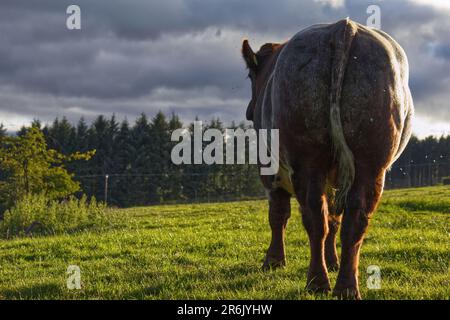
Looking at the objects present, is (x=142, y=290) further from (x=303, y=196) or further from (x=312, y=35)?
(x=312, y=35)

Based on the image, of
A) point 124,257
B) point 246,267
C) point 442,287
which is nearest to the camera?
point 442,287

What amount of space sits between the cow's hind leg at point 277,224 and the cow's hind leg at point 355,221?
2.38m

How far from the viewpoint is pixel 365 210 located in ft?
13.9

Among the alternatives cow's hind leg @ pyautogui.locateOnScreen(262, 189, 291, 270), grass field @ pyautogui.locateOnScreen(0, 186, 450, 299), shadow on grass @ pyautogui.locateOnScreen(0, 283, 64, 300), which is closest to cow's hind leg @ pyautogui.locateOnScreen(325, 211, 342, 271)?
grass field @ pyautogui.locateOnScreen(0, 186, 450, 299)

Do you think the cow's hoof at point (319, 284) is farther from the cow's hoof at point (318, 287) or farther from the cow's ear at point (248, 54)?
the cow's ear at point (248, 54)

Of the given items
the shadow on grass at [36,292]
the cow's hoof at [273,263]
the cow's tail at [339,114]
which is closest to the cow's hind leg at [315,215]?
the cow's tail at [339,114]

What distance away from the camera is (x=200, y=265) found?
23.6 feet

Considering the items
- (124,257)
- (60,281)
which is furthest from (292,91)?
(124,257)

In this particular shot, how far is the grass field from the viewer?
5089 mm

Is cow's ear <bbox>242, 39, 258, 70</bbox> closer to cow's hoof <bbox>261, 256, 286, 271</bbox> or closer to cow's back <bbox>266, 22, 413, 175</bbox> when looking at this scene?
cow's back <bbox>266, 22, 413, 175</bbox>

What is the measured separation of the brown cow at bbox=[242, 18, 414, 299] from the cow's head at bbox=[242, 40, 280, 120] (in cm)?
206

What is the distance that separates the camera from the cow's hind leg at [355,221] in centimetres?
418

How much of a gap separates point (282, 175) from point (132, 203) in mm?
59524
